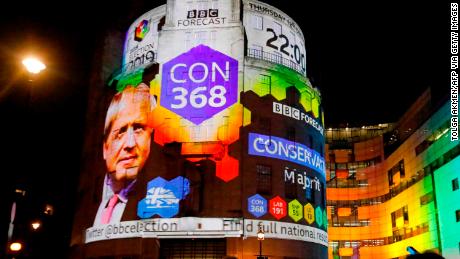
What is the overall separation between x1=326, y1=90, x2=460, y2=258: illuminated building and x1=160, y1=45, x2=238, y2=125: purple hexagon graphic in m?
30.4

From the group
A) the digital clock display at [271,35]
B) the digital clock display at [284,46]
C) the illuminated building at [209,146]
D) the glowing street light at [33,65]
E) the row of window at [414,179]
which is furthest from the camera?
the row of window at [414,179]

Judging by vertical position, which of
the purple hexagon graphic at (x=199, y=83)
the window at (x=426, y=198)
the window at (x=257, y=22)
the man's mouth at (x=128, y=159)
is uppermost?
the window at (x=257, y=22)

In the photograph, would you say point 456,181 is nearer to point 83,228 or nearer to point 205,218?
point 205,218

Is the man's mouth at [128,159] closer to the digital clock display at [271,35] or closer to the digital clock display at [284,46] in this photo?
the digital clock display at [271,35]

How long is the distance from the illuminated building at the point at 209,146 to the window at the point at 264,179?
0.10m

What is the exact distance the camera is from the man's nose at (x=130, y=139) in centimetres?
5011

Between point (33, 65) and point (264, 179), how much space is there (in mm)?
35381

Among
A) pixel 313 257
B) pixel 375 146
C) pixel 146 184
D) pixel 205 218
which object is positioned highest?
pixel 375 146

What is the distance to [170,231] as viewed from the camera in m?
44.8

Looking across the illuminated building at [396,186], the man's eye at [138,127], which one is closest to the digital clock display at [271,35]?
the man's eye at [138,127]

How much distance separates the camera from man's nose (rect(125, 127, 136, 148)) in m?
50.1

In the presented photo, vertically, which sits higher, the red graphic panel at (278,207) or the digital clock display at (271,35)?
the digital clock display at (271,35)

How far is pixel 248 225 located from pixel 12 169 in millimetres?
32267

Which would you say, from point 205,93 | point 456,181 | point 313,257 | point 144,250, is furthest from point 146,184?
point 456,181
